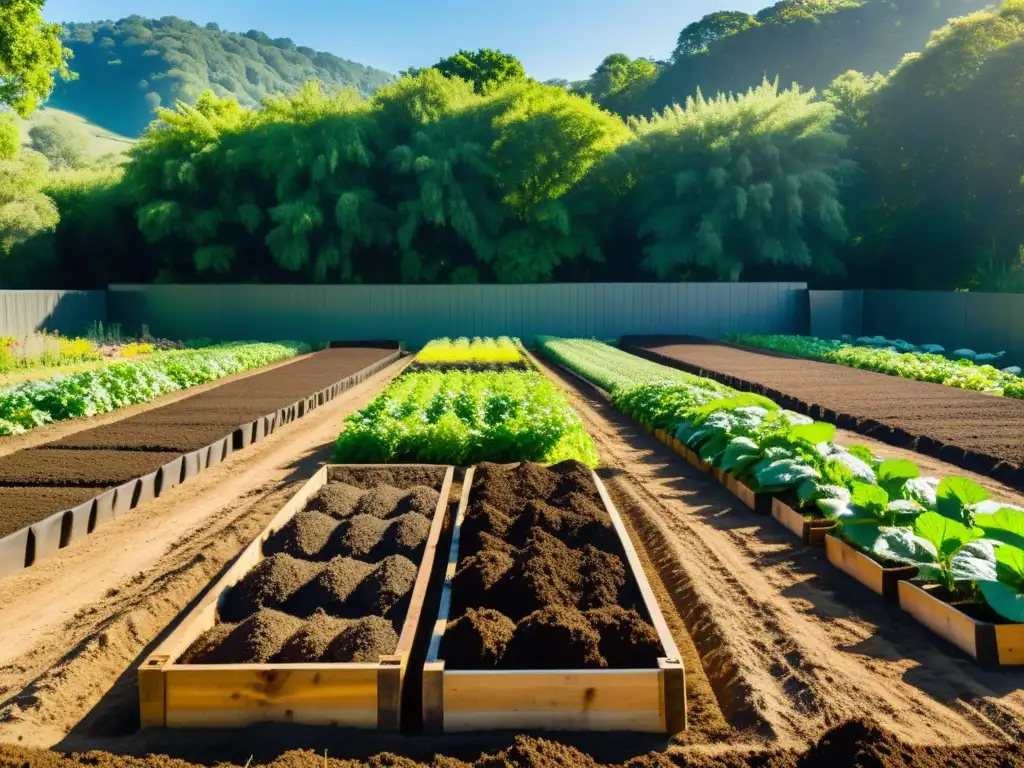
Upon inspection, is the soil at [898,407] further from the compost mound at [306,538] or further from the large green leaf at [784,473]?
the compost mound at [306,538]

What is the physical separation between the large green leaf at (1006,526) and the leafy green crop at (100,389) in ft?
29.3

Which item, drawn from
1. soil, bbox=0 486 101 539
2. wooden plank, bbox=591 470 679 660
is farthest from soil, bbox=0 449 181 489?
wooden plank, bbox=591 470 679 660

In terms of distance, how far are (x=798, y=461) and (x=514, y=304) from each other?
18.8 meters

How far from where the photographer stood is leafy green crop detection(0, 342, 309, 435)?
960cm

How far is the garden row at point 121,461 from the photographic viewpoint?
534cm

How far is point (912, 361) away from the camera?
576 inches

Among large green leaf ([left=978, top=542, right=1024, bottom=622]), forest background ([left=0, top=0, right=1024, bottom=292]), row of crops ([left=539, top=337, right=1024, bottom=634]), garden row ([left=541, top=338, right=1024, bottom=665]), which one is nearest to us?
large green leaf ([left=978, top=542, right=1024, bottom=622])

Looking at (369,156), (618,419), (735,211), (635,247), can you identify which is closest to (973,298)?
(735,211)

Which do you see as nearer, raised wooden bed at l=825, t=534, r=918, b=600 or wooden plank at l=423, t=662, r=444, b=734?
wooden plank at l=423, t=662, r=444, b=734

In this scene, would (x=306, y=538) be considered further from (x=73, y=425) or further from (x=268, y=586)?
(x=73, y=425)

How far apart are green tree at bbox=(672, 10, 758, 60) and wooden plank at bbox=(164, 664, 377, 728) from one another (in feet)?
179

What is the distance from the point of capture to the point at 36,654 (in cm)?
389

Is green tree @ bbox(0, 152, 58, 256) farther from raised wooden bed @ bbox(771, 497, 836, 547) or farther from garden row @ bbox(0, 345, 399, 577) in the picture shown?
raised wooden bed @ bbox(771, 497, 836, 547)

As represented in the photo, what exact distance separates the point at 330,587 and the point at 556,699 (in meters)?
1.37
